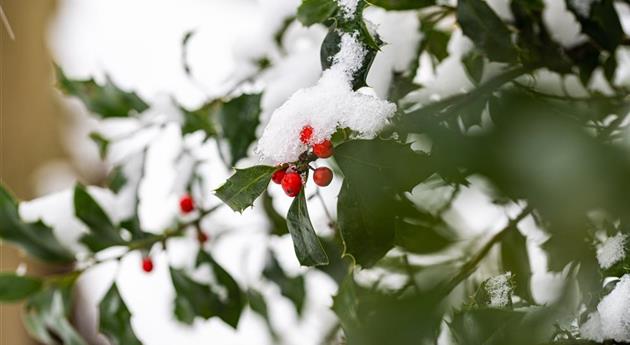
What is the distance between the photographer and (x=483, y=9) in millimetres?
433

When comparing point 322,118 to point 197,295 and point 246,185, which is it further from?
point 197,295

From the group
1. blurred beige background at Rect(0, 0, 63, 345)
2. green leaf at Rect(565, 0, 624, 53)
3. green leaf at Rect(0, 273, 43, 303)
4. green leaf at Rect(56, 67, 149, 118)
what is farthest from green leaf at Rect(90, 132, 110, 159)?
blurred beige background at Rect(0, 0, 63, 345)

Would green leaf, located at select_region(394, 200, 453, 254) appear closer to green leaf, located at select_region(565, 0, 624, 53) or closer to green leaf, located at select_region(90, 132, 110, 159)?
green leaf, located at select_region(565, 0, 624, 53)

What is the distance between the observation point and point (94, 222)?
1.85 ft

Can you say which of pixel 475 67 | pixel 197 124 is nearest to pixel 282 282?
pixel 197 124

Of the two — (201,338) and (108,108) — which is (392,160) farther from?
(201,338)

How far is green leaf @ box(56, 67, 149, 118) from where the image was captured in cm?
62

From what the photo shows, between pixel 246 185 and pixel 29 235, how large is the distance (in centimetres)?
34

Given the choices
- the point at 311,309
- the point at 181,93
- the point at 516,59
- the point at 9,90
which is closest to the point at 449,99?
the point at 516,59

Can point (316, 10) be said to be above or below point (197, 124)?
above

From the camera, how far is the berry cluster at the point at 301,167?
12.6 inches

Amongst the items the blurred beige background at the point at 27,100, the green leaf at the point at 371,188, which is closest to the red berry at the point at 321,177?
the green leaf at the point at 371,188

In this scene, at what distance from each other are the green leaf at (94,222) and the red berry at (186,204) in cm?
7

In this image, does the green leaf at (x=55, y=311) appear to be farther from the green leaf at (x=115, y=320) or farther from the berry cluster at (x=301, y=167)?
the berry cluster at (x=301, y=167)
